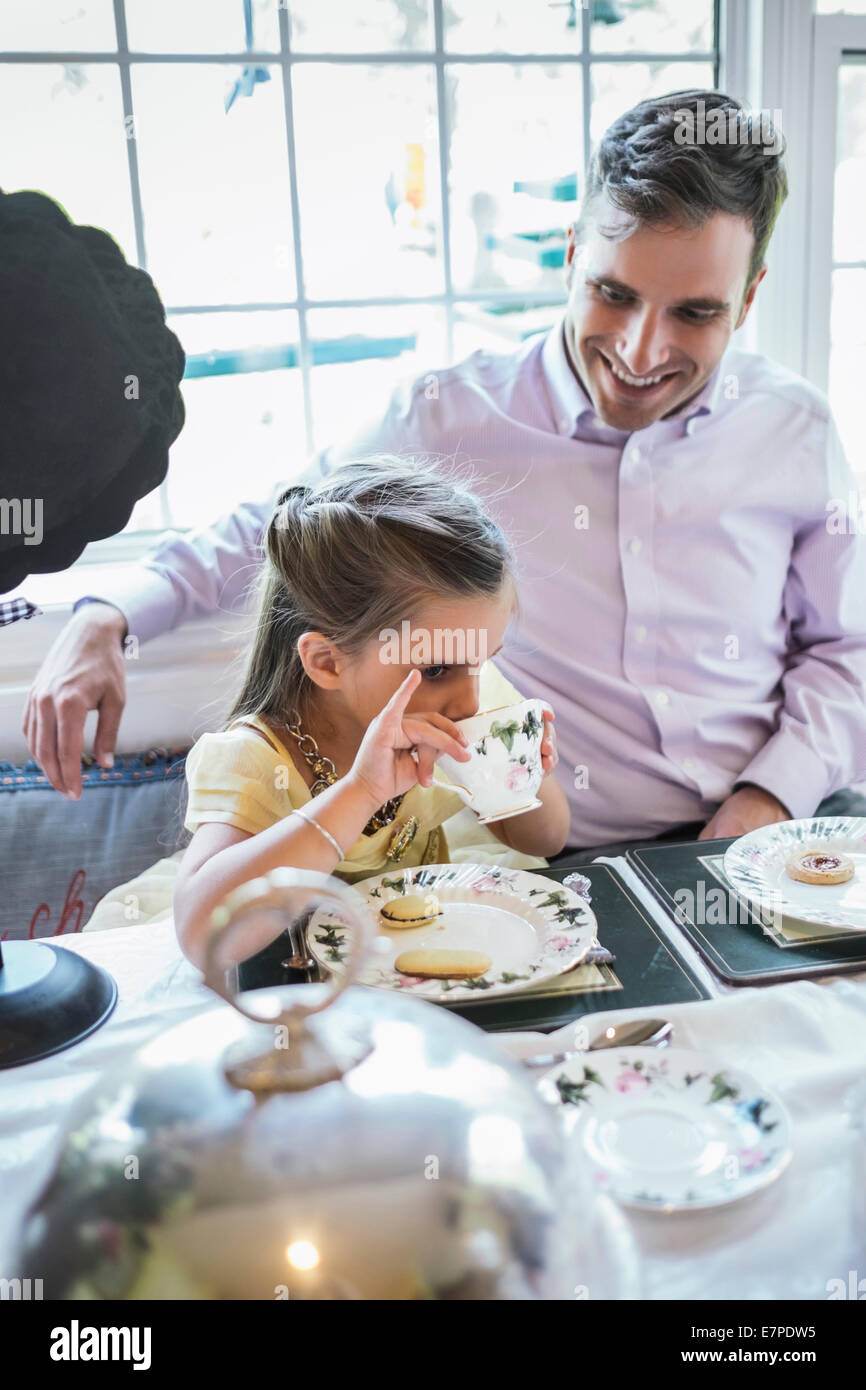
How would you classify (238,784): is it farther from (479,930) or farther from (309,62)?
(309,62)

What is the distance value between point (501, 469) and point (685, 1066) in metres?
1.10

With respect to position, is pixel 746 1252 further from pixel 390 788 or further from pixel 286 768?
pixel 286 768

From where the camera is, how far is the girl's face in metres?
1.20

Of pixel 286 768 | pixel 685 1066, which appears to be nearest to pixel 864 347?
pixel 286 768

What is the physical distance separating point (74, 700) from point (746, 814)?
88 cm

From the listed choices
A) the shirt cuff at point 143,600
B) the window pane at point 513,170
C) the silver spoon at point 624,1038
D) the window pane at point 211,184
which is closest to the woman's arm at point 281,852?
the silver spoon at point 624,1038

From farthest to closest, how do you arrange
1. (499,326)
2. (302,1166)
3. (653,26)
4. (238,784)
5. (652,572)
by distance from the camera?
(499,326) < (653,26) < (652,572) < (238,784) < (302,1166)

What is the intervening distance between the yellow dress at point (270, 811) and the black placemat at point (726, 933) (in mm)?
171

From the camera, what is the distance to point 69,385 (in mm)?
856

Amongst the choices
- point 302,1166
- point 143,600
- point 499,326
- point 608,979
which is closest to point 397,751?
point 608,979

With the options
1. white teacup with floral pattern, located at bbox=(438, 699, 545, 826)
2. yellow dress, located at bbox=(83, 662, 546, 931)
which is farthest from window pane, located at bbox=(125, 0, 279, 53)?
white teacup with floral pattern, located at bbox=(438, 699, 545, 826)

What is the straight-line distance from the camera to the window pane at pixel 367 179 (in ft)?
7.29

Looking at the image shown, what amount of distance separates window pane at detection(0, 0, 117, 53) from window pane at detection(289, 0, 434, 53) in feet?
1.17

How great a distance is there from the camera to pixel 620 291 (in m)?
1.53
